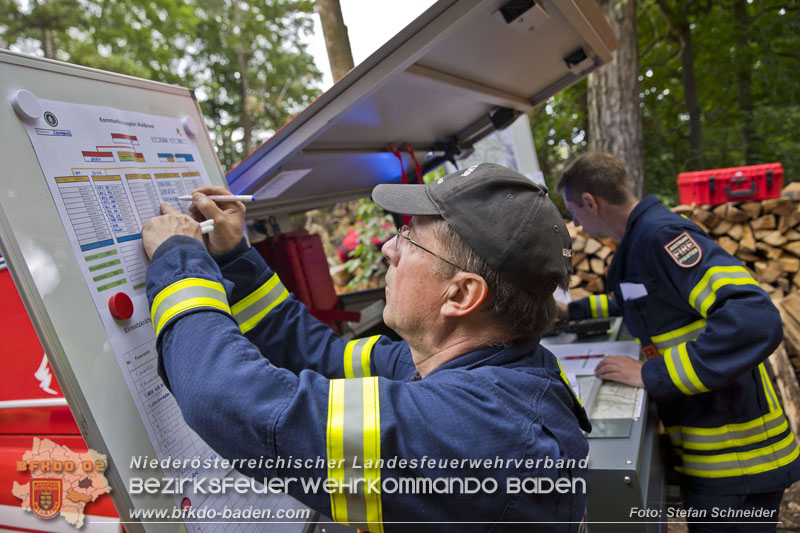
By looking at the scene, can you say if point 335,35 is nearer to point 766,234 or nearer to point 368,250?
point 368,250

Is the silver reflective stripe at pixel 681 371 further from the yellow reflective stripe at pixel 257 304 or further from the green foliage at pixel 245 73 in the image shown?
the green foliage at pixel 245 73

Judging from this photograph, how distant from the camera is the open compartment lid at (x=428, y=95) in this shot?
143cm

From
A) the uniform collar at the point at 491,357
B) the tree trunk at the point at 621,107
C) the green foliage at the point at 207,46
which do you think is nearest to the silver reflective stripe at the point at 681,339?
the uniform collar at the point at 491,357

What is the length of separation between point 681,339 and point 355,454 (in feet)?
5.56

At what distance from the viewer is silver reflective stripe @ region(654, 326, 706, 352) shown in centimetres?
197

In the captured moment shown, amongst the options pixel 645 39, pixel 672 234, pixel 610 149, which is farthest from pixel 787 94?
pixel 672 234

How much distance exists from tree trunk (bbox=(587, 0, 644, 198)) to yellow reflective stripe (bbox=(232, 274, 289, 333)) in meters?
4.69

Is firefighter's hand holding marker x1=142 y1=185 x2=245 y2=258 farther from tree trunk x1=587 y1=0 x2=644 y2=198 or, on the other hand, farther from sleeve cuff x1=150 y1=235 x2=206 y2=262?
tree trunk x1=587 y1=0 x2=644 y2=198

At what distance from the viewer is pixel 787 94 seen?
8812 mm

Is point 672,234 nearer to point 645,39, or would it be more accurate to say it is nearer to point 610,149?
point 610,149

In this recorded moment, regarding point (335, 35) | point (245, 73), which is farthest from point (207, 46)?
point (335, 35)

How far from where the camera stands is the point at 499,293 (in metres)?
1.13

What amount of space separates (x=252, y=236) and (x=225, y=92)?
1405cm

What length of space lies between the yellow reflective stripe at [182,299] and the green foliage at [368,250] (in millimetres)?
4473
